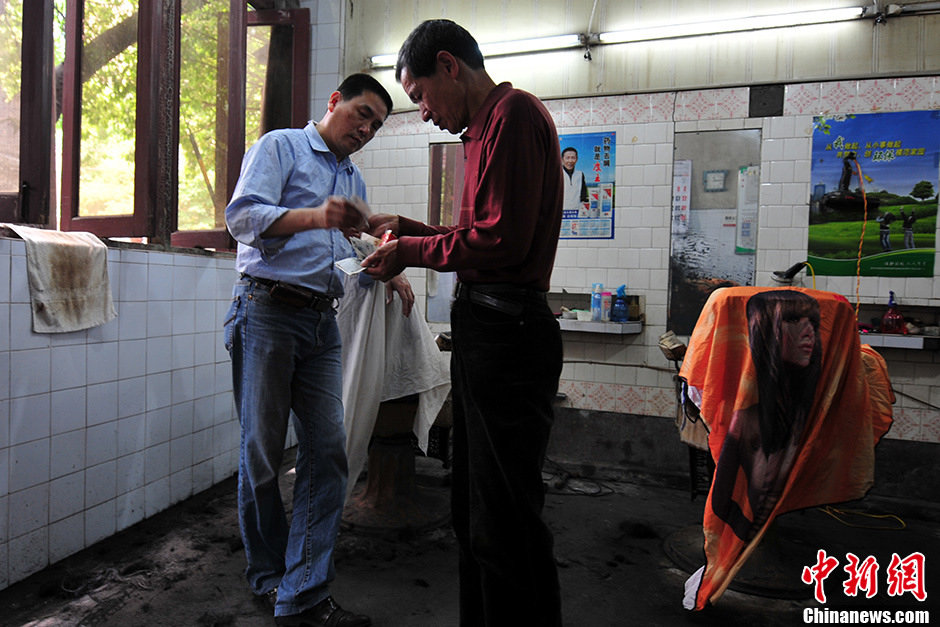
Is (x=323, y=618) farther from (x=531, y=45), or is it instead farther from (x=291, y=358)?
(x=531, y=45)

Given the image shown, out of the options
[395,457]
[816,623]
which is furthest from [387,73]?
[816,623]

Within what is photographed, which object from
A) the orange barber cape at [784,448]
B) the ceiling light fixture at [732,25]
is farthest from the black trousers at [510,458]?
the ceiling light fixture at [732,25]

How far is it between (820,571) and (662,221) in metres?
2.27

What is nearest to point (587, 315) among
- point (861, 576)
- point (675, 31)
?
point (675, 31)

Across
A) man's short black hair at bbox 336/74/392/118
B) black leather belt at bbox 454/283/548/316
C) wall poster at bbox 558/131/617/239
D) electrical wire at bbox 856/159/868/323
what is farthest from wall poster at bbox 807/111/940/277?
black leather belt at bbox 454/283/548/316

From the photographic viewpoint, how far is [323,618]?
194cm

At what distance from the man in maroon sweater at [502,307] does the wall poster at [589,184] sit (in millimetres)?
2743

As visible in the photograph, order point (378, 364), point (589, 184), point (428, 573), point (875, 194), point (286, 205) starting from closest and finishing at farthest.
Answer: point (286, 205), point (428, 573), point (378, 364), point (875, 194), point (589, 184)

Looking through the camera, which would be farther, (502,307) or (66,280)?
(66,280)

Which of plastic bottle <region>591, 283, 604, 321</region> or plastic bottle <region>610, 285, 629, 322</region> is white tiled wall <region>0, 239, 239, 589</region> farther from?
plastic bottle <region>610, 285, 629, 322</region>

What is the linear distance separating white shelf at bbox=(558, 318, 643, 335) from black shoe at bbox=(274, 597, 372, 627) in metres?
2.36

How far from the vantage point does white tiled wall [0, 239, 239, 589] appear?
216 cm

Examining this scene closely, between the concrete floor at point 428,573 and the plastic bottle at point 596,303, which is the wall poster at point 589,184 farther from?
the concrete floor at point 428,573

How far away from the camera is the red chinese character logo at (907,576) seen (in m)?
2.41
